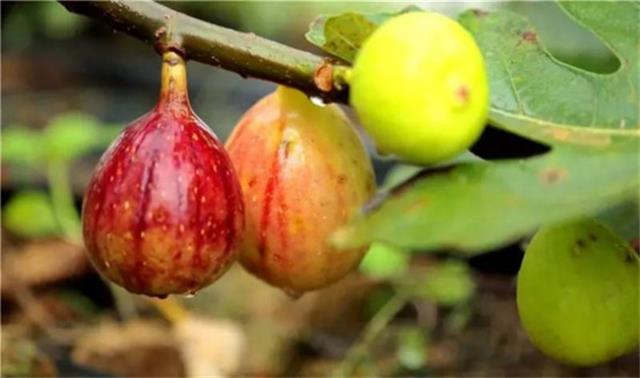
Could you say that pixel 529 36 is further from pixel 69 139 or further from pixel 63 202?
pixel 63 202

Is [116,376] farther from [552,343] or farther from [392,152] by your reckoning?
[392,152]

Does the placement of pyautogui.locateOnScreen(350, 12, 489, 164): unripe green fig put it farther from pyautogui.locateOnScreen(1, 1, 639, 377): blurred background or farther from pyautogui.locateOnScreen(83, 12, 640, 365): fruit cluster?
pyautogui.locateOnScreen(1, 1, 639, 377): blurred background

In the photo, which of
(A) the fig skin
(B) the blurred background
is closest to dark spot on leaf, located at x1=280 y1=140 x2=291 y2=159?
(A) the fig skin

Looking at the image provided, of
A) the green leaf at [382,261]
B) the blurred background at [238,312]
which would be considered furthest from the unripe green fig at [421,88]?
the green leaf at [382,261]

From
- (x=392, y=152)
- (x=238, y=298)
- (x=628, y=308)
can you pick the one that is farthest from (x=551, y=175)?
(x=238, y=298)

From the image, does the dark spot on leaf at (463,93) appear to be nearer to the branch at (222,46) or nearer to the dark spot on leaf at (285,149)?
the branch at (222,46)
